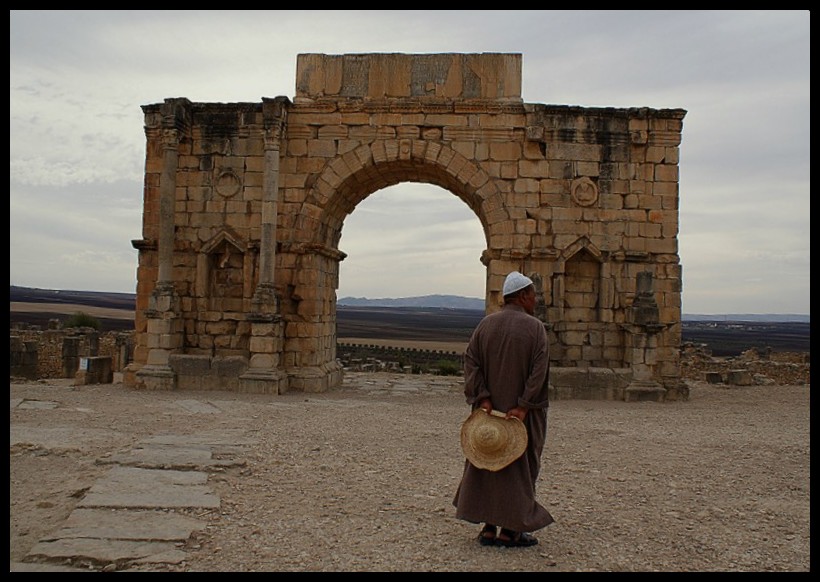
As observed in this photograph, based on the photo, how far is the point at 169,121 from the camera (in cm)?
1280

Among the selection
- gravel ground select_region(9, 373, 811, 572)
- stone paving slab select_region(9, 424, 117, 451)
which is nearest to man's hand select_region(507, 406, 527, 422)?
gravel ground select_region(9, 373, 811, 572)

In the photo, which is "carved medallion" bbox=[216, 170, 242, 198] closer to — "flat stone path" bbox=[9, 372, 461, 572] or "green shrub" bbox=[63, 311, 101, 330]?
"flat stone path" bbox=[9, 372, 461, 572]

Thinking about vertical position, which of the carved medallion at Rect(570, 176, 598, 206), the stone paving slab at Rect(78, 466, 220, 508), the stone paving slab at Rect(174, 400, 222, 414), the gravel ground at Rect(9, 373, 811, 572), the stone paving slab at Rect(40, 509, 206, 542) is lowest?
the gravel ground at Rect(9, 373, 811, 572)

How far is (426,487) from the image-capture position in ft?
19.7

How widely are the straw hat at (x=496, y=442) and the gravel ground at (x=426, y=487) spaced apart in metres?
0.51

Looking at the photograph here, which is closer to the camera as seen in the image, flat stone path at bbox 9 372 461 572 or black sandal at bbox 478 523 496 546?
flat stone path at bbox 9 372 461 572

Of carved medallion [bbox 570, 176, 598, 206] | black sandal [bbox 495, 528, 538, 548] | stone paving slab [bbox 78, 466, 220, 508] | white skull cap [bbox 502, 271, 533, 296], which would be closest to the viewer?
black sandal [bbox 495, 528, 538, 548]

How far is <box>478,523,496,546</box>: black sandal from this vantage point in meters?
4.56

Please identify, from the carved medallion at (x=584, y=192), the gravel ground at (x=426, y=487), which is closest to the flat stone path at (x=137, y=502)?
the gravel ground at (x=426, y=487)

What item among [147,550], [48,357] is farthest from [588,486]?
[48,357]

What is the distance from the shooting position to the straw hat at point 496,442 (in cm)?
449

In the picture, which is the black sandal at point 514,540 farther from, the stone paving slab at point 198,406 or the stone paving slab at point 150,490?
the stone paving slab at point 198,406

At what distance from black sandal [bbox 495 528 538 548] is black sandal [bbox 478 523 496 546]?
0.03 meters
